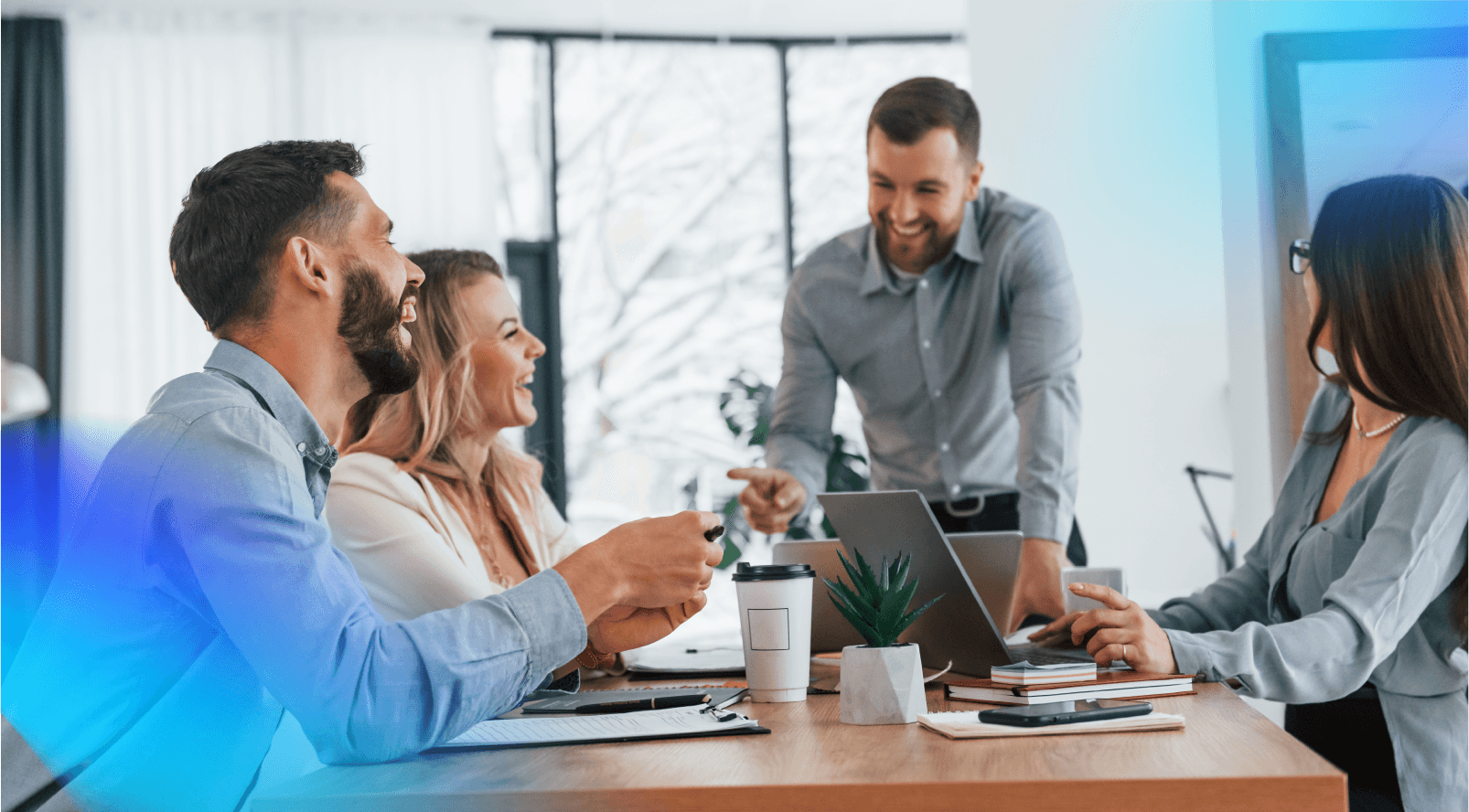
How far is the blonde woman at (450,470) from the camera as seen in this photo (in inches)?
56.1

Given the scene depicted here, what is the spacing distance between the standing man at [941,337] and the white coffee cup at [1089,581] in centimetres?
54

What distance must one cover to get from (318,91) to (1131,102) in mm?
3610

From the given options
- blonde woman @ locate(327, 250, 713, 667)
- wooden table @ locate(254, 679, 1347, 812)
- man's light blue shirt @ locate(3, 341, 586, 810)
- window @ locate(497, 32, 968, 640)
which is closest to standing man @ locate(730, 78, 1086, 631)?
blonde woman @ locate(327, 250, 713, 667)

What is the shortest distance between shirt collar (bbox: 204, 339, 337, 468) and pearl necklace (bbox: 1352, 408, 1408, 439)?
139 centimetres

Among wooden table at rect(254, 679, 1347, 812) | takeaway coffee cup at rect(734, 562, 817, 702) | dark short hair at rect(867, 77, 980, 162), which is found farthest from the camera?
dark short hair at rect(867, 77, 980, 162)

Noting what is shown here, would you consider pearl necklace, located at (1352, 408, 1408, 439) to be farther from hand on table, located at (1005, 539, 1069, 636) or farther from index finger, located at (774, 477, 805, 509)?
index finger, located at (774, 477, 805, 509)

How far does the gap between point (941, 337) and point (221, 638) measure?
1748mm

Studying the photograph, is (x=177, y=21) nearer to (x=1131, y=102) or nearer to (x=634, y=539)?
(x=1131, y=102)

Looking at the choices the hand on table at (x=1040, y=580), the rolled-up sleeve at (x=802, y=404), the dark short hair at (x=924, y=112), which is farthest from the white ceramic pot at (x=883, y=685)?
the dark short hair at (x=924, y=112)

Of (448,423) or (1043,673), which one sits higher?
(448,423)

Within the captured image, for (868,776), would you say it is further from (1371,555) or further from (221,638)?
(1371,555)

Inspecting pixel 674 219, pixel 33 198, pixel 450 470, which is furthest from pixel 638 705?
pixel 33 198

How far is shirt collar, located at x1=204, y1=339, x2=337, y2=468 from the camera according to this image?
3.51 feet

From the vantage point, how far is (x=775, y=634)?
4.01 ft
